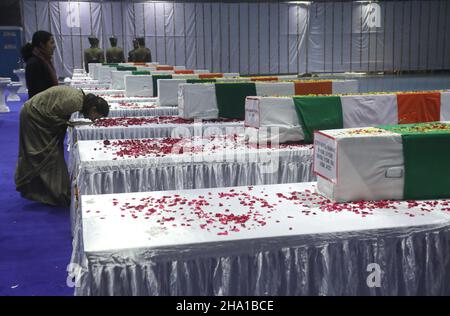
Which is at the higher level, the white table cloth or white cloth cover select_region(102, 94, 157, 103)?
white cloth cover select_region(102, 94, 157, 103)

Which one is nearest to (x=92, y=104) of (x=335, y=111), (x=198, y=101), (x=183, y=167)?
(x=183, y=167)

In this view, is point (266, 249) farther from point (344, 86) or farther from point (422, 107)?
point (344, 86)

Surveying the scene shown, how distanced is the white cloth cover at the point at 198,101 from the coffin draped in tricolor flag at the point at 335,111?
1276mm

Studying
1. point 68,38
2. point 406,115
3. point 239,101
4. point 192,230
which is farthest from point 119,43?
point 192,230

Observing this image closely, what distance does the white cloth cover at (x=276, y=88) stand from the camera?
5492 millimetres

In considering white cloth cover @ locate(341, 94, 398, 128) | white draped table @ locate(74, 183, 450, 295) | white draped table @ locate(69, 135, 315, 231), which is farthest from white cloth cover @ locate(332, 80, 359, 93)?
white draped table @ locate(74, 183, 450, 295)

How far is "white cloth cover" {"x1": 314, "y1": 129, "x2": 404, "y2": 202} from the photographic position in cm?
228

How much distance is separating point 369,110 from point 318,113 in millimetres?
499

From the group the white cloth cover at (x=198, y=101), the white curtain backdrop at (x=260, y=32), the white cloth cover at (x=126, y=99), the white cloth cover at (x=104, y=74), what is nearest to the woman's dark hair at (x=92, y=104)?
the white cloth cover at (x=198, y=101)

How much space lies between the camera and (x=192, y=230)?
1.99 meters

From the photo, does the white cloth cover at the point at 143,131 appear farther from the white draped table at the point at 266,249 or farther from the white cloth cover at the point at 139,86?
the white cloth cover at the point at 139,86

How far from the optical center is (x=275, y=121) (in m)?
4.03

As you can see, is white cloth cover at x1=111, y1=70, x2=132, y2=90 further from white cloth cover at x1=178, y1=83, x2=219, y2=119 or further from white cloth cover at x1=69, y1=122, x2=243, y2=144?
white cloth cover at x1=69, y1=122, x2=243, y2=144
